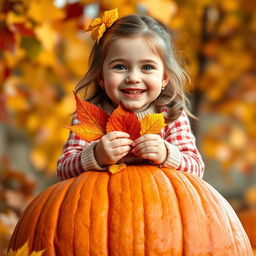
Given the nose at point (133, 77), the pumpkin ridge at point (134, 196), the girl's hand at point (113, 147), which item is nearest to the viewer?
the pumpkin ridge at point (134, 196)

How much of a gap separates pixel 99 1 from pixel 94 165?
3.18m

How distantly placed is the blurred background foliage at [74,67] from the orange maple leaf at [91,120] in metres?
1.08

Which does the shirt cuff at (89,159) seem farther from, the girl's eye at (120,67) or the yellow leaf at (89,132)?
the girl's eye at (120,67)

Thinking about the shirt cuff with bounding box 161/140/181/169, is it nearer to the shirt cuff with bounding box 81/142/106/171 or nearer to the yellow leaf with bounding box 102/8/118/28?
the shirt cuff with bounding box 81/142/106/171

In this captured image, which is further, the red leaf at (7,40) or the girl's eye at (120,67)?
the red leaf at (7,40)

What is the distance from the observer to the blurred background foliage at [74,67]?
3.74 meters

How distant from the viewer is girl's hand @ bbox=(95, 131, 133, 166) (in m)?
2.03

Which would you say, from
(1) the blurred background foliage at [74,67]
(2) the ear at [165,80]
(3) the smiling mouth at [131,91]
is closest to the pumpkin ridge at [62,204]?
(3) the smiling mouth at [131,91]

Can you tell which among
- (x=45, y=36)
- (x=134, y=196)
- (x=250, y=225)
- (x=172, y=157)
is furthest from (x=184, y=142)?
(x=45, y=36)

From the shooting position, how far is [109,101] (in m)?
2.32

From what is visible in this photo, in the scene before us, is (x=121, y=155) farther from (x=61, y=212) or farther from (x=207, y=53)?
(x=207, y=53)

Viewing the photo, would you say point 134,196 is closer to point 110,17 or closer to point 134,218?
point 134,218

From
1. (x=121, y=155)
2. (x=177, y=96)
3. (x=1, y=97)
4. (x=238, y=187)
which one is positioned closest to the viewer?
(x=121, y=155)

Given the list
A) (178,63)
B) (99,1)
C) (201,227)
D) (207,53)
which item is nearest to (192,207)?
(201,227)
